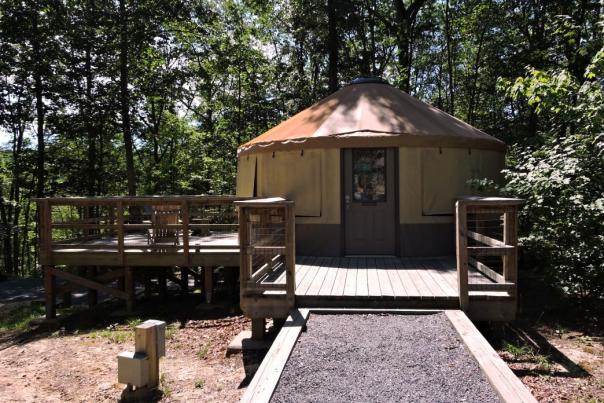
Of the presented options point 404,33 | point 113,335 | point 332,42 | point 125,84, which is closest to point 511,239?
point 113,335

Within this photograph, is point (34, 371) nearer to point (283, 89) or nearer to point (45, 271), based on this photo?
point (45, 271)

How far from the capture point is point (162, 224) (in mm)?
7188

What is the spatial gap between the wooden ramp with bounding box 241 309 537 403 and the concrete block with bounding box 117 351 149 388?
49.3 inches

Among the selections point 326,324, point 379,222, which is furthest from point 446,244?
point 326,324

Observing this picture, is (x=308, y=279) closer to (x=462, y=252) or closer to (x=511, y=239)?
(x=462, y=252)

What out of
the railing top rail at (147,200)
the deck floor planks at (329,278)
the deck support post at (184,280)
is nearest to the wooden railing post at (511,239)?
the deck floor planks at (329,278)

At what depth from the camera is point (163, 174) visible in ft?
58.5

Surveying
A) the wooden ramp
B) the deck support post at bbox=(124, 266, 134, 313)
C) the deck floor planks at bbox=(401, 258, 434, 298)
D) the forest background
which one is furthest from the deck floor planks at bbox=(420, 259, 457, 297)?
the deck support post at bbox=(124, 266, 134, 313)

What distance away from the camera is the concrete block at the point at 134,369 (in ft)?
13.1

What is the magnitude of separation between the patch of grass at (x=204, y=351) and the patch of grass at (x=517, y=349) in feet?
10.3

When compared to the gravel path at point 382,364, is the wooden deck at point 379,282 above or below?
above

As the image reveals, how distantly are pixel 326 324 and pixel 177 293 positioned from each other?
603 cm

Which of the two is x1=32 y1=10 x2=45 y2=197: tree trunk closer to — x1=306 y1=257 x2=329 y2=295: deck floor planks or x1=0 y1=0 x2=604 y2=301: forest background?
x1=0 y1=0 x2=604 y2=301: forest background

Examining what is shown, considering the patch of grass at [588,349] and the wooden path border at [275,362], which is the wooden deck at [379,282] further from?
the patch of grass at [588,349]
